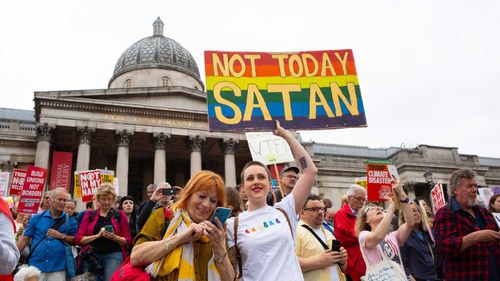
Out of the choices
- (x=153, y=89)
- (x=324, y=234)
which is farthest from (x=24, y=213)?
(x=153, y=89)

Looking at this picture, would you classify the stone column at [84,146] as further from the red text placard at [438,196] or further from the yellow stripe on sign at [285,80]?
the yellow stripe on sign at [285,80]

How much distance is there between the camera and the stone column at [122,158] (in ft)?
77.0

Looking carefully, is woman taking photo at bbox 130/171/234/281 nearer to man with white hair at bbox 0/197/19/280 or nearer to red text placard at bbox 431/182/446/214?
man with white hair at bbox 0/197/19/280

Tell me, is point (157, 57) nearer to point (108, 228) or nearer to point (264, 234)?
point (108, 228)

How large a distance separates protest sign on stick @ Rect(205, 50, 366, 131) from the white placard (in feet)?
12.5

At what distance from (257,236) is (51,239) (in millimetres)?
4421

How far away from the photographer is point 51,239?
20.5 feet

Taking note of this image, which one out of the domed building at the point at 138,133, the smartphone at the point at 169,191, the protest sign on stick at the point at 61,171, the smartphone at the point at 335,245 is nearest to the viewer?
the smartphone at the point at 335,245

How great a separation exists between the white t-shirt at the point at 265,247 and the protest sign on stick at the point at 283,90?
2312 millimetres

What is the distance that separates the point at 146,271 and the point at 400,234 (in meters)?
3.93

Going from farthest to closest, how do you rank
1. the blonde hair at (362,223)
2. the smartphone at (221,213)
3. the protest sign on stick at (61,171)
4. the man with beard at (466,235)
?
the protest sign on stick at (61,171)
the blonde hair at (362,223)
the man with beard at (466,235)
the smartphone at (221,213)

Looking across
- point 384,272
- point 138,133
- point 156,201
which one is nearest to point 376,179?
point 384,272

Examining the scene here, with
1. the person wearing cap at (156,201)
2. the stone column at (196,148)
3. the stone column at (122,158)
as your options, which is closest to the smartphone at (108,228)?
the person wearing cap at (156,201)

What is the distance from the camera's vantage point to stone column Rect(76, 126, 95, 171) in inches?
919
